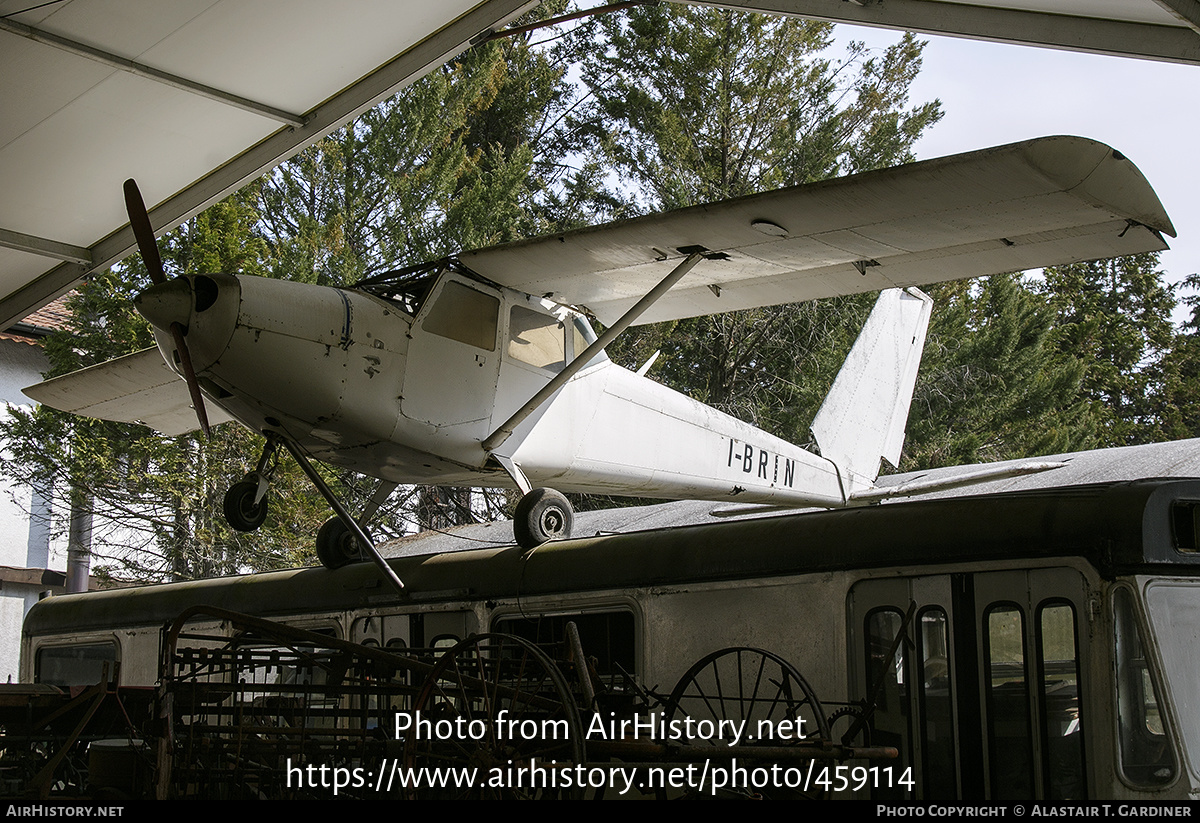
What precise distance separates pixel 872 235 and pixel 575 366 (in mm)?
2616

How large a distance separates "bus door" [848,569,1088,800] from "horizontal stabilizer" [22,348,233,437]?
7772mm

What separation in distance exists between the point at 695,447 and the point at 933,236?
3.23 metres

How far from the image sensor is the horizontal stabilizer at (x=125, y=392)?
36.7 feet

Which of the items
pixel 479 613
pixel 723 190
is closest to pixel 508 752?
pixel 479 613

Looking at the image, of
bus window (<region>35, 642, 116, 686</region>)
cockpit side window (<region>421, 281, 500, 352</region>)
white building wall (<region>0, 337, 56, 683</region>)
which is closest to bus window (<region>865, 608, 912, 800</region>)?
cockpit side window (<region>421, 281, 500, 352</region>)

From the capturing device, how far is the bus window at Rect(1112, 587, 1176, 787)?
16.3 ft

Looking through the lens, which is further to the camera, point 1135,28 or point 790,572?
point 1135,28

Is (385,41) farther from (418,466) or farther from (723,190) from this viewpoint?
(723,190)

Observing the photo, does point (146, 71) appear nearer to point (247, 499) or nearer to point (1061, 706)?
point (247, 499)

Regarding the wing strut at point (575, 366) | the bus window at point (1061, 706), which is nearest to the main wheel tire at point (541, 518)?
the wing strut at point (575, 366)

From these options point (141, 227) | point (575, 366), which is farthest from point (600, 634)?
point (141, 227)

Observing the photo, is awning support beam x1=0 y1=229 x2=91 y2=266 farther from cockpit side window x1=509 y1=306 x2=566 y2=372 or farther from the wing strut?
the wing strut

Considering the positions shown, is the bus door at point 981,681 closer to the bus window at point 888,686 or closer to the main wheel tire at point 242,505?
the bus window at point 888,686

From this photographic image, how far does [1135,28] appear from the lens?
7094 mm
